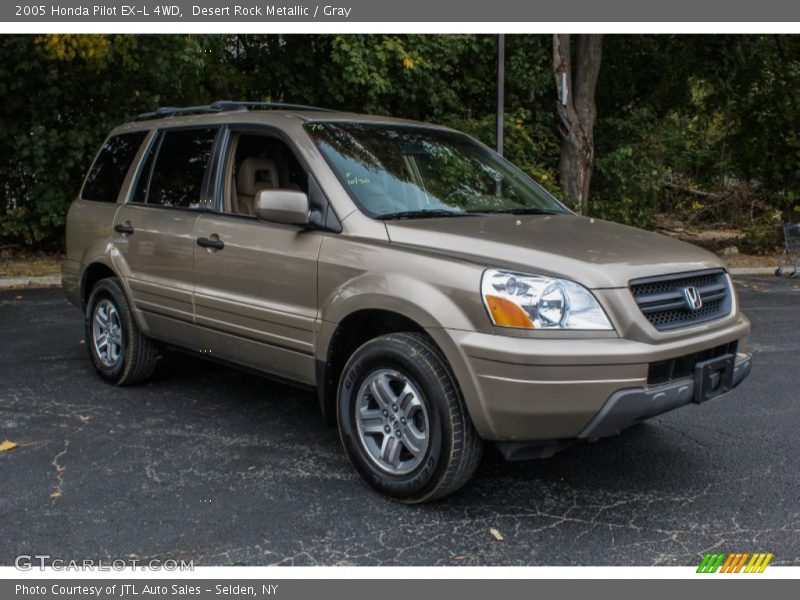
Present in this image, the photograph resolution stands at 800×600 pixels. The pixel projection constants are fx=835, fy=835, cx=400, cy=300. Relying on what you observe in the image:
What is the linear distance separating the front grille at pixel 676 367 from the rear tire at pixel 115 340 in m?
3.69

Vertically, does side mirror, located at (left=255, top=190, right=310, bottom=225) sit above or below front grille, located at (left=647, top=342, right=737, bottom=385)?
above

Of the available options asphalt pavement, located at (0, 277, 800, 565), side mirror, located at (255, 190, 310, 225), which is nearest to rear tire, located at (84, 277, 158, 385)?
asphalt pavement, located at (0, 277, 800, 565)

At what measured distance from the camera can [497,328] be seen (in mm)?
3549

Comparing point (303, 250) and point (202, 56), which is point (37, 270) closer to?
point (202, 56)

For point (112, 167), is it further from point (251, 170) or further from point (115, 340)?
point (251, 170)

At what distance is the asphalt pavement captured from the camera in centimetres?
354

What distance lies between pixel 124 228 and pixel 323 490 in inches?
105

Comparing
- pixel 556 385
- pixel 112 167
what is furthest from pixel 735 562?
pixel 112 167

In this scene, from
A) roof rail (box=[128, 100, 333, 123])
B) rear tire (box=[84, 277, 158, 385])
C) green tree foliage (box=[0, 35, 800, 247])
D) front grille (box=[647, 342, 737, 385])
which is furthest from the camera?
green tree foliage (box=[0, 35, 800, 247])

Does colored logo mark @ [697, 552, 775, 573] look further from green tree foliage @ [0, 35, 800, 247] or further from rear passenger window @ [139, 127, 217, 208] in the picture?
green tree foliage @ [0, 35, 800, 247]

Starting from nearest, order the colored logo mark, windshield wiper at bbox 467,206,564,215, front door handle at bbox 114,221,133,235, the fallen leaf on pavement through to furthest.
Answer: the colored logo mark < windshield wiper at bbox 467,206,564,215 < the fallen leaf on pavement < front door handle at bbox 114,221,133,235

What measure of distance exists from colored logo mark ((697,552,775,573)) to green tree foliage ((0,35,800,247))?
35.0 ft

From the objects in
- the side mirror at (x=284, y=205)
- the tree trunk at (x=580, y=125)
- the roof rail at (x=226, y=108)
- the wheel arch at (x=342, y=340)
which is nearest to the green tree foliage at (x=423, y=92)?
the tree trunk at (x=580, y=125)

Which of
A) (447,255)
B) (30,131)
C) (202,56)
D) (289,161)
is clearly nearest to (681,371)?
(447,255)
